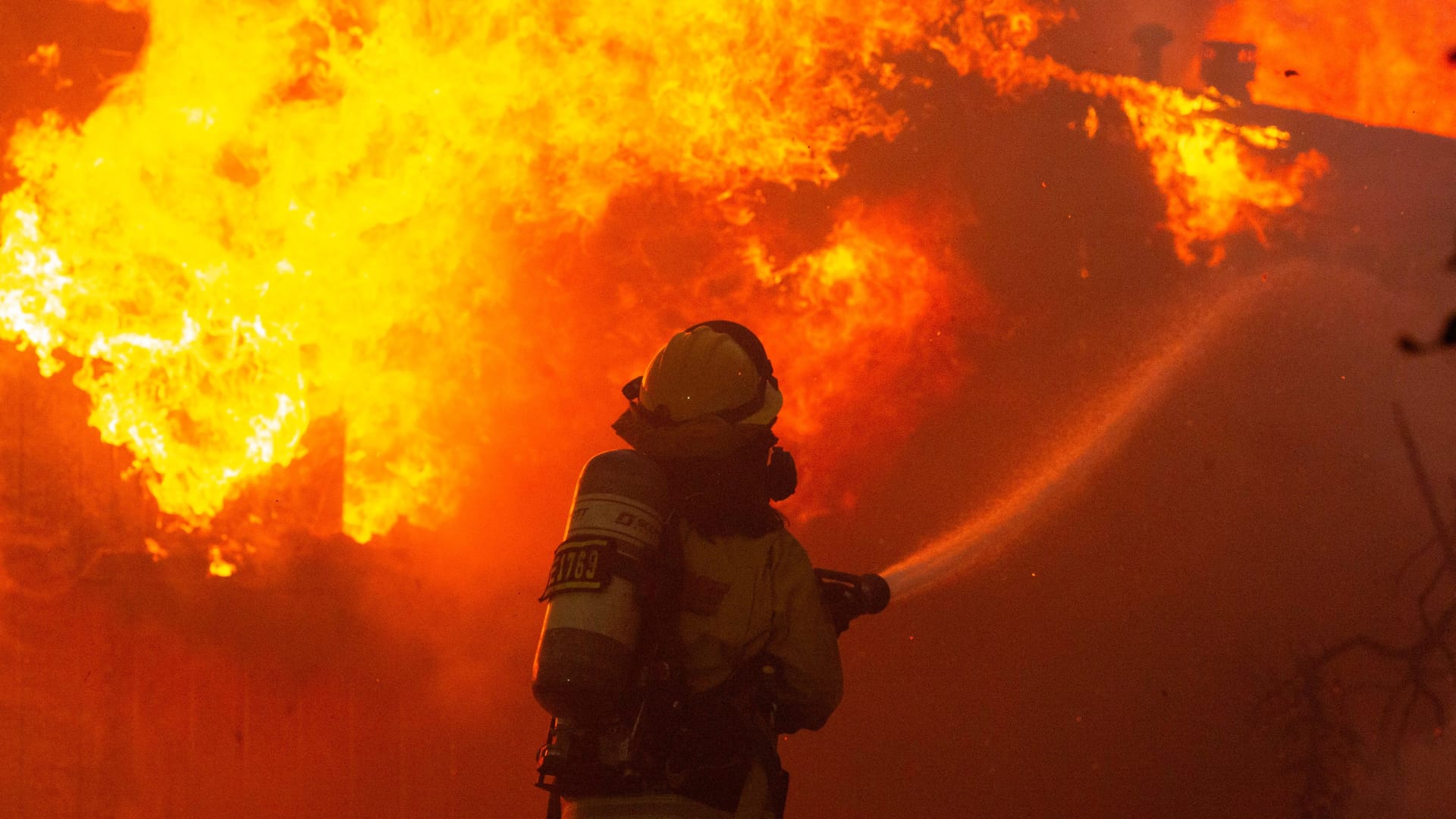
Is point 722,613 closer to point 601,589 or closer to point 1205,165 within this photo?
point 601,589

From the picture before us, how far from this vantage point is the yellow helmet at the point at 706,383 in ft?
10.4

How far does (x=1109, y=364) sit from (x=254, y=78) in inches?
185

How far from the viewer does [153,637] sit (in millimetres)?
6242

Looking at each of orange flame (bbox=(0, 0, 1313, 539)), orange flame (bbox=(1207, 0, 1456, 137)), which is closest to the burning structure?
orange flame (bbox=(0, 0, 1313, 539))

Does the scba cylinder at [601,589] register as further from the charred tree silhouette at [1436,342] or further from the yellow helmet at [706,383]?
the charred tree silhouette at [1436,342]

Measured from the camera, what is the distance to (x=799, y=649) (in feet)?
10.2

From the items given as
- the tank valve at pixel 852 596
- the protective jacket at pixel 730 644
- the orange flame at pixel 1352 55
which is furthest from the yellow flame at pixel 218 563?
the orange flame at pixel 1352 55

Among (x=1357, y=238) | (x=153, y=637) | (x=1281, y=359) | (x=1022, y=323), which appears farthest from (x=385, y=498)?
(x=1357, y=238)

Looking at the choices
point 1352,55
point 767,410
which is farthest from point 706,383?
point 1352,55

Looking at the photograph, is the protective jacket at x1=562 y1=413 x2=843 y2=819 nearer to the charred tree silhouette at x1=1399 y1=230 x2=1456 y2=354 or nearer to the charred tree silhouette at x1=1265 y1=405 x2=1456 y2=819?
Answer: the charred tree silhouette at x1=1265 y1=405 x2=1456 y2=819

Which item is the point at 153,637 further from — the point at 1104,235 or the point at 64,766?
the point at 1104,235

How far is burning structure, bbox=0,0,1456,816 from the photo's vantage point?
5.86 meters

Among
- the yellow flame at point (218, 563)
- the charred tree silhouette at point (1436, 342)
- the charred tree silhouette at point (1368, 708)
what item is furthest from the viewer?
the charred tree silhouette at point (1436, 342)

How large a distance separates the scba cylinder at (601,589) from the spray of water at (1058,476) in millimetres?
2870
